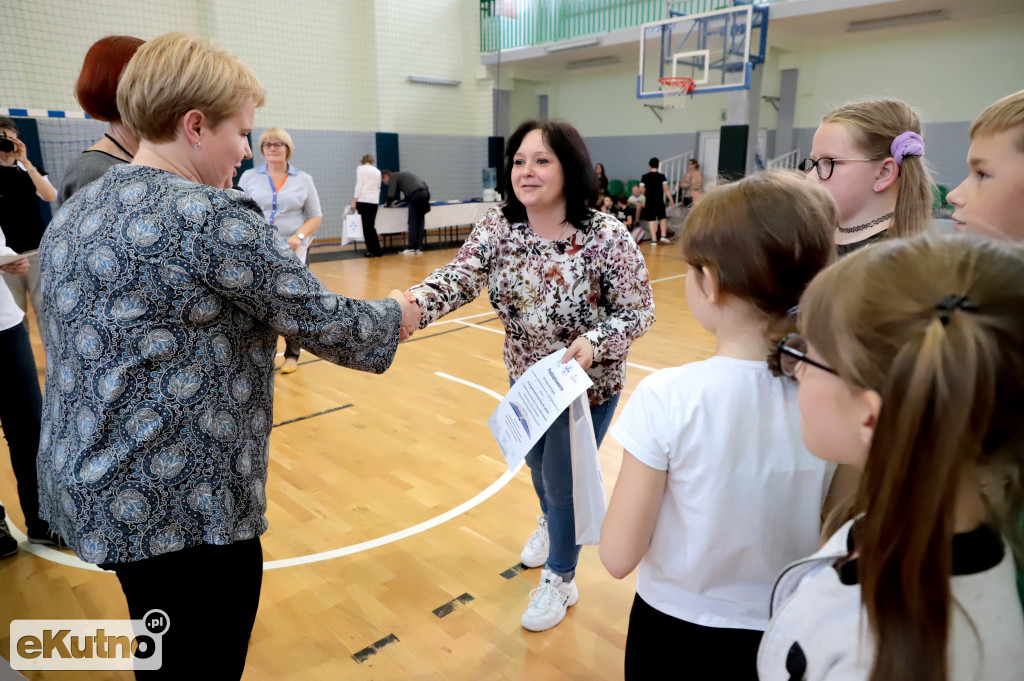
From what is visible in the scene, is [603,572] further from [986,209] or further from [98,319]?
[98,319]

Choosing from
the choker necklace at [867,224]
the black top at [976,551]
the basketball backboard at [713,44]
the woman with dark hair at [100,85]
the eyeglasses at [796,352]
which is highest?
the basketball backboard at [713,44]

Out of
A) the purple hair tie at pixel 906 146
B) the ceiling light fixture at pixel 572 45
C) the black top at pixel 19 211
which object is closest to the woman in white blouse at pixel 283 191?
the black top at pixel 19 211

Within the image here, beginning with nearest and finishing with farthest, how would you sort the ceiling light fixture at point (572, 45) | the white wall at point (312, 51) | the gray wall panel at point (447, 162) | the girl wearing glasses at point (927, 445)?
the girl wearing glasses at point (927, 445)
the white wall at point (312, 51)
the ceiling light fixture at point (572, 45)
the gray wall panel at point (447, 162)

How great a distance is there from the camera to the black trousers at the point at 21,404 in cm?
242

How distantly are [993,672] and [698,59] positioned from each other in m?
12.0

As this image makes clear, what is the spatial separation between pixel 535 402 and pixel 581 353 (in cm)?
18

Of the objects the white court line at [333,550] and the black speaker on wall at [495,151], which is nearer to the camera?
the white court line at [333,550]

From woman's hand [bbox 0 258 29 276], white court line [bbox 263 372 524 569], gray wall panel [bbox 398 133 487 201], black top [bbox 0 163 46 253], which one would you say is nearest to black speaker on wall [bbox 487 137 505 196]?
gray wall panel [bbox 398 133 487 201]

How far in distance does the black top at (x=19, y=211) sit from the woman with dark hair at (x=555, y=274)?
2287 millimetres

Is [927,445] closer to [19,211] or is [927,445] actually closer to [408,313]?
[408,313]

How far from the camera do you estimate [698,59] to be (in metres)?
11.1

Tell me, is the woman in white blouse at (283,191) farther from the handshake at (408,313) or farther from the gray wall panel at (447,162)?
the gray wall panel at (447,162)

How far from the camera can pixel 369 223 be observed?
10.4m

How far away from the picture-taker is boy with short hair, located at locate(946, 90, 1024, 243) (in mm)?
1157
